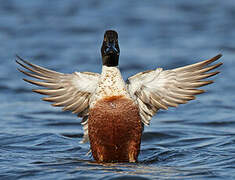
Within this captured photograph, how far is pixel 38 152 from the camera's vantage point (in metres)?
9.20

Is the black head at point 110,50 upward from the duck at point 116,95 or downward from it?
upward

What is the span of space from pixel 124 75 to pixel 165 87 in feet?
25.5

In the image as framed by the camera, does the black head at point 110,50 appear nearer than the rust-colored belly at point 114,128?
No

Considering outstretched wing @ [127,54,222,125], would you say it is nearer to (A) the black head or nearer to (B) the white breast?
(B) the white breast

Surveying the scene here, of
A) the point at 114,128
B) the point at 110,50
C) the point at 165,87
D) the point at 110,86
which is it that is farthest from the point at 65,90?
the point at 165,87

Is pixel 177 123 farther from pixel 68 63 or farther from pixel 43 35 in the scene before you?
pixel 43 35

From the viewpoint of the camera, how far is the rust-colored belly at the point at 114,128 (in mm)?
7648

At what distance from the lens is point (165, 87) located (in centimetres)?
834

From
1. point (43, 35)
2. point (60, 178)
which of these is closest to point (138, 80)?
point (60, 178)

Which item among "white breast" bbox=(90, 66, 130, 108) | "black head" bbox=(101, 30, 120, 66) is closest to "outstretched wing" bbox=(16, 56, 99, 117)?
"white breast" bbox=(90, 66, 130, 108)

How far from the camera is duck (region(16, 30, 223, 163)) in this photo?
7703mm

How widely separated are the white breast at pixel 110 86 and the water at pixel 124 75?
37.5 inches

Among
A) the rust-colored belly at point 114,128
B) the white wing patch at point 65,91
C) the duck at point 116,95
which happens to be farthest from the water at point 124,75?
the white wing patch at point 65,91

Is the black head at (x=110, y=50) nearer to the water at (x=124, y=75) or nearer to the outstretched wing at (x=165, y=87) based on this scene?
the outstretched wing at (x=165, y=87)
